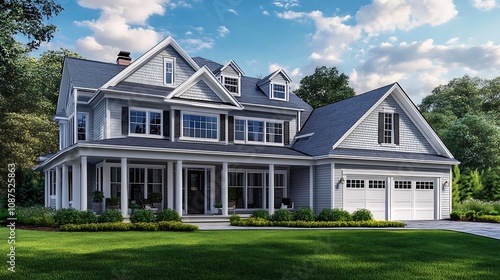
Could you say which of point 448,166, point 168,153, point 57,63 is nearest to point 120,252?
point 168,153

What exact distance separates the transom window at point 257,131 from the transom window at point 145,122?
4.29 meters

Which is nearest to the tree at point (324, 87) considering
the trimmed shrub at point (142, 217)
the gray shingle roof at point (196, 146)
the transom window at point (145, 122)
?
the gray shingle roof at point (196, 146)

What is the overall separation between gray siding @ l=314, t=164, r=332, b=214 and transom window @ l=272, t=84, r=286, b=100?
5451mm

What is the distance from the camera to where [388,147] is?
23.7m

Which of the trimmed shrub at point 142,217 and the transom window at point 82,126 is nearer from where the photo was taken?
the trimmed shrub at point 142,217

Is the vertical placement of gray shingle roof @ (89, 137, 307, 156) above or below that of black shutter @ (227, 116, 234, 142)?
below

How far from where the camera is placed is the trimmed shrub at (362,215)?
2062 cm

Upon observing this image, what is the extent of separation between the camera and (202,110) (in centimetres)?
2186

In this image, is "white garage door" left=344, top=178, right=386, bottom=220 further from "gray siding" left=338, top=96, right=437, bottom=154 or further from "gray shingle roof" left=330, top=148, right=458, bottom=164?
"gray siding" left=338, top=96, right=437, bottom=154

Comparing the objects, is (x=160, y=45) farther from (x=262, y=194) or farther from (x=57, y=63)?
(x=57, y=63)

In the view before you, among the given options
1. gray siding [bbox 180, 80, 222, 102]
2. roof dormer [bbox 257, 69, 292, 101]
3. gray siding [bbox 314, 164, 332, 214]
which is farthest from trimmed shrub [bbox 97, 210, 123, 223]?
roof dormer [bbox 257, 69, 292, 101]

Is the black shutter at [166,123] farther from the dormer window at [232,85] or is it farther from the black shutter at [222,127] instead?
the dormer window at [232,85]

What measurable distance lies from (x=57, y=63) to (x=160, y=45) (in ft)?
92.1

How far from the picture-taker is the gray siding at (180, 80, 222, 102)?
21.6m
